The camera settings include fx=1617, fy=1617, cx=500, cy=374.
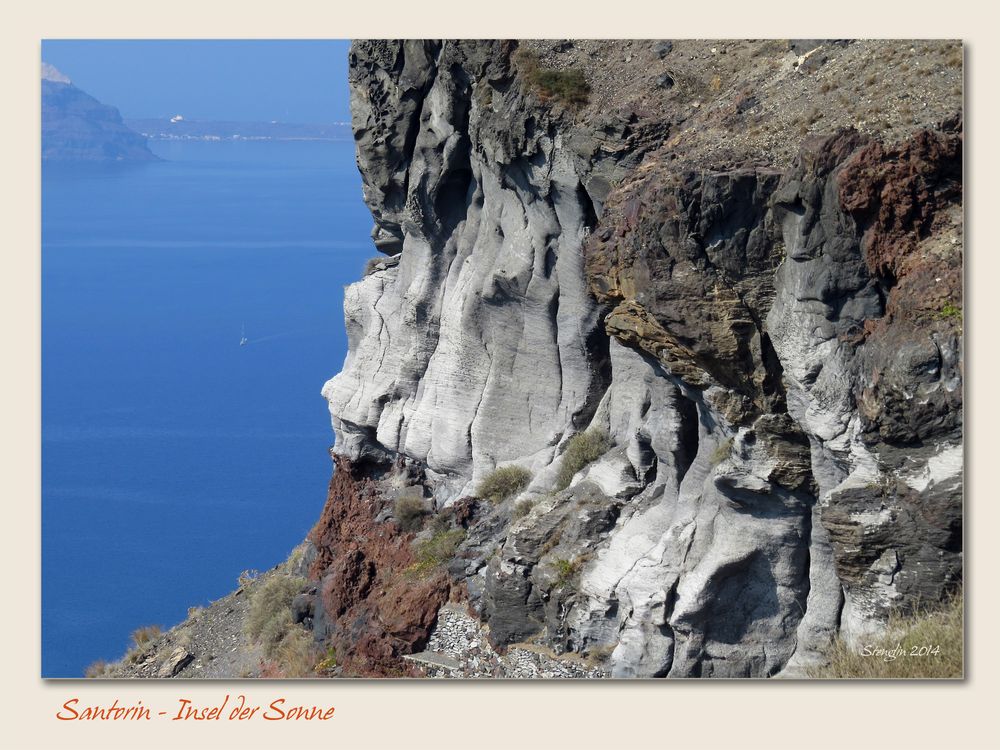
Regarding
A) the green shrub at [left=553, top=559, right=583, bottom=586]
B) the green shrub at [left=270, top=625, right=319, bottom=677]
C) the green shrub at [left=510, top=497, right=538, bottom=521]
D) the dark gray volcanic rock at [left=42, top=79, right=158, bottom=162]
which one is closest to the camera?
the green shrub at [left=553, top=559, right=583, bottom=586]

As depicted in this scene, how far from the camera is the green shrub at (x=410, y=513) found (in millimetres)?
29328

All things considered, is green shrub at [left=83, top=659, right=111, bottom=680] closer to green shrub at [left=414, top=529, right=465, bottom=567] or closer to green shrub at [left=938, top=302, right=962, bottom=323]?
green shrub at [left=414, top=529, right=465, bottom=567]

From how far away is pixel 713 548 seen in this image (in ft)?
73.2

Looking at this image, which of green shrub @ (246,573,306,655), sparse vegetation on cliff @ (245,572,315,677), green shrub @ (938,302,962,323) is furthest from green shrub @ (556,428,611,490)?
green shrub @ (938,302,962,323)

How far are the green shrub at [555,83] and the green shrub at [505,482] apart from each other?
21.0 ft

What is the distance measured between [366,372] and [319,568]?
394 centimetres

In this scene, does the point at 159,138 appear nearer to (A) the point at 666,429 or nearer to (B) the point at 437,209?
(B) the point at 437,209

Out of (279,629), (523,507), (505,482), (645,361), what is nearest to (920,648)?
(645,361)

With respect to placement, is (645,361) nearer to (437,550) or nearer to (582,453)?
(582,453)

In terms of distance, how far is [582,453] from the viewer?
2639 cm

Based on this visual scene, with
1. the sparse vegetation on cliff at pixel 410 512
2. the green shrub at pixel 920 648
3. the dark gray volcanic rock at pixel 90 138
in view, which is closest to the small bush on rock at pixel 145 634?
the sparse vegetation on cliff at pixel 410 512

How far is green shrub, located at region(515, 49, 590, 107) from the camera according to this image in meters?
25.6

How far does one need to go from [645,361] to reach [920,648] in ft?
20.4

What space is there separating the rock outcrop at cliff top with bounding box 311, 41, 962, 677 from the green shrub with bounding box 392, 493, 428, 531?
0.33 metres
